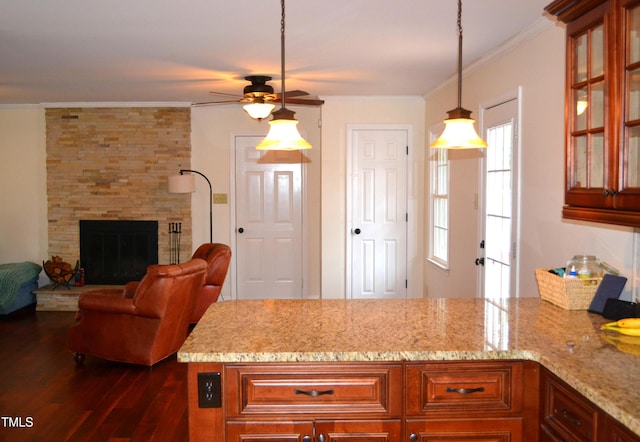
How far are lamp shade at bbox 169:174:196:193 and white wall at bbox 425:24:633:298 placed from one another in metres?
3.50

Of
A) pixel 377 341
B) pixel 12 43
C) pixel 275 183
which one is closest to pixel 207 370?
pixel 377 341

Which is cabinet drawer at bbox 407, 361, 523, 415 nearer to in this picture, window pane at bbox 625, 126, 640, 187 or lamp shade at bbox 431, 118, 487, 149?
window pane at bbox 625, 126, 640, 187

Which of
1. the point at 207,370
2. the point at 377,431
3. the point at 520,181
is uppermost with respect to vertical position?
the point at 520,181

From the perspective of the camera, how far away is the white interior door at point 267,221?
23.0 feet

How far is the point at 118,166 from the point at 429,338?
5.77 m

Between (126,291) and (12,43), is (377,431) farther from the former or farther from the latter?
(12,43)

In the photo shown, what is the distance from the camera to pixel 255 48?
414 centimetres

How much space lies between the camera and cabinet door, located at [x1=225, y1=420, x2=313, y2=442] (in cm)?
198

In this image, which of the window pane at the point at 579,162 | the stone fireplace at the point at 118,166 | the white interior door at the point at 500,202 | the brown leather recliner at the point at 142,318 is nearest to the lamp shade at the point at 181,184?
the stone fireplace at the point at 118,166

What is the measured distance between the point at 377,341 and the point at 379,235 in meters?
4.43

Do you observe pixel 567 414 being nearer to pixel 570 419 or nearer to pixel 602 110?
pixel 570 419

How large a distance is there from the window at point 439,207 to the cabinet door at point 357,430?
11.8ft

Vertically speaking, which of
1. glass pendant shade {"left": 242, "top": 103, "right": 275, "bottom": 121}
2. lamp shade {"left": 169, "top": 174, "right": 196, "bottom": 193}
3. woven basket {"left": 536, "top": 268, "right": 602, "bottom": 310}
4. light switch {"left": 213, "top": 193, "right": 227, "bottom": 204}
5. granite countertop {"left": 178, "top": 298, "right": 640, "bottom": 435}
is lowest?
granite countertop {"left": 178, "top": 298, "right": 640, "bottom": 435}

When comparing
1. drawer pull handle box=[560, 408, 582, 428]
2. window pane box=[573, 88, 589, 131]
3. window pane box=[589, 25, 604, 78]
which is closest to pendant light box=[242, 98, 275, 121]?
window pane box=[573, 88, 589, 131]
